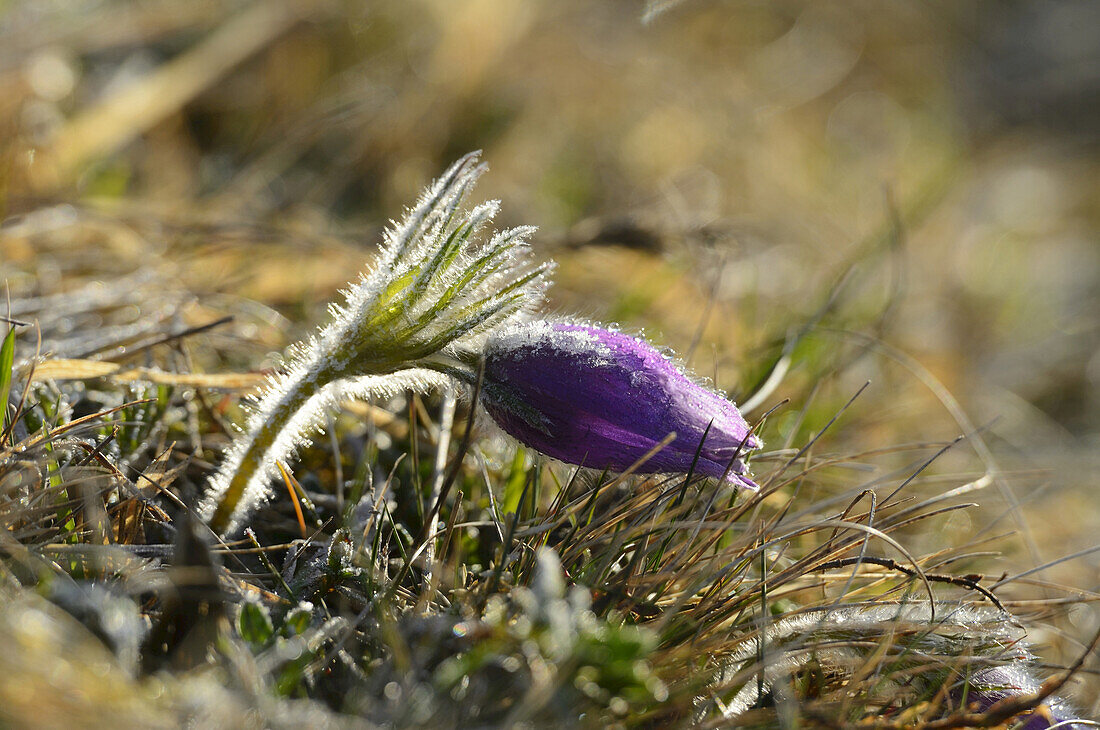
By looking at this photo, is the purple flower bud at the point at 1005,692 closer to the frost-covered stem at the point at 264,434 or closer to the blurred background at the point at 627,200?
the blurred background at the point at 627,200

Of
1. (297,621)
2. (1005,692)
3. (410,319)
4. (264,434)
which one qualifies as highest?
(410,319)

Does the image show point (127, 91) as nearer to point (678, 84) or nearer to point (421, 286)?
point (421, 286)

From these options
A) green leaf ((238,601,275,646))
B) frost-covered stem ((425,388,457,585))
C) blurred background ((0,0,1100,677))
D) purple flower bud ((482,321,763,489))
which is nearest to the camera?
green leaf ((238,601,275,646))

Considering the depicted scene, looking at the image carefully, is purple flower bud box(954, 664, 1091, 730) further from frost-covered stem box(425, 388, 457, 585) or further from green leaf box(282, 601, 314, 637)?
green leaf box(282, 601, 314, 637)

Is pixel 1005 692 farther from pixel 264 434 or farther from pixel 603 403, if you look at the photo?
pixel 264 434

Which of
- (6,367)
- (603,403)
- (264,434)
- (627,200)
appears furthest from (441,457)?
(627,200)

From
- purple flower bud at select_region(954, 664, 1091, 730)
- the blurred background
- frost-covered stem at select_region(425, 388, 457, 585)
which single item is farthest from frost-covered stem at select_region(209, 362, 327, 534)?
purple flower bud at select_region(954, 664, 1091, 730)
